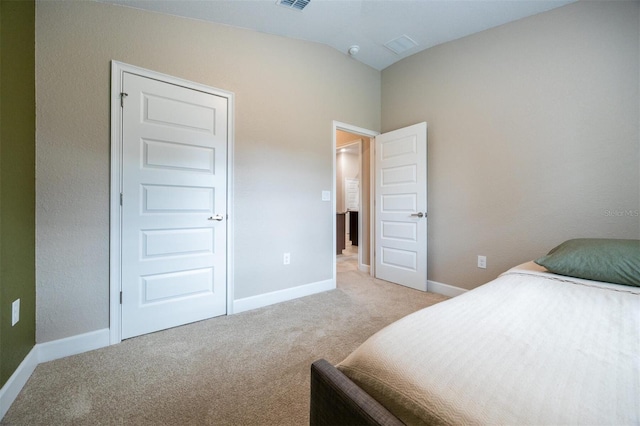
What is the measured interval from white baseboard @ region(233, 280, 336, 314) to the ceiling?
2.54 m

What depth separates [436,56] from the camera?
3.01m

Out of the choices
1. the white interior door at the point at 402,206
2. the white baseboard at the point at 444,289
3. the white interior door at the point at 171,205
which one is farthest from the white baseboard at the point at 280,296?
the white baseboard at the point at 444,289

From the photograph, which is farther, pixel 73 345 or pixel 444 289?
pixel 444 289

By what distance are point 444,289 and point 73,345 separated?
3296mm

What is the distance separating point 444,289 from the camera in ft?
9.58

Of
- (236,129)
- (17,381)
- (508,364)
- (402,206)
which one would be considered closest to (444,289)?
(402,206)

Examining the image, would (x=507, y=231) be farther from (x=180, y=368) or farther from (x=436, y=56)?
(x=180, y=368)

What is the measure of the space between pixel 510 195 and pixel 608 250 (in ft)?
3.56

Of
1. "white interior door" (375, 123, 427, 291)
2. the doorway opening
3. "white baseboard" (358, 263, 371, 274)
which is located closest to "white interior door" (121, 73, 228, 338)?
the doorway opening

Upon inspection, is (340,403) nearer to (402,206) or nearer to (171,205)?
(171,205)

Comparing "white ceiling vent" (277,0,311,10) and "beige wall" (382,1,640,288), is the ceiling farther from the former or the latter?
"beige wall" (382,1,640,288)

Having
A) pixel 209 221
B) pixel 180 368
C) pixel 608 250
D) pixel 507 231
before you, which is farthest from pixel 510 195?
pixel 180 368

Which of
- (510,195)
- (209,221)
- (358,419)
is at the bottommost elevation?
(358,419)

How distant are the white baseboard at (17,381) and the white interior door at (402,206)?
3215mm
